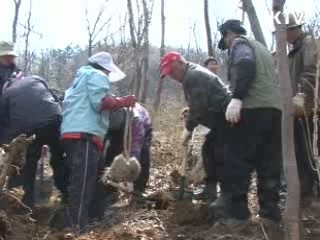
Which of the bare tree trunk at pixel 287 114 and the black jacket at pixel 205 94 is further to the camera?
the black jacket at pixel 205 94

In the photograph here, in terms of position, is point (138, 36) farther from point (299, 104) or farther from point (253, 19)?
point (299, 104)

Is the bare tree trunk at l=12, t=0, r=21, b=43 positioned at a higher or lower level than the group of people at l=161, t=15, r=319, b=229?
higher

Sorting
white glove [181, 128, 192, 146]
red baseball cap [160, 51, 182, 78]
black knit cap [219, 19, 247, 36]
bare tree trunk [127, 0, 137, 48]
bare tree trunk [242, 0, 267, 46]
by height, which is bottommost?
white glove [181, 128, 192, 146]

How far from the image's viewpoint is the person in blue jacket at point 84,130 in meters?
4.74

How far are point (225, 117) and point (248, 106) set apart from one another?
0.30 meters

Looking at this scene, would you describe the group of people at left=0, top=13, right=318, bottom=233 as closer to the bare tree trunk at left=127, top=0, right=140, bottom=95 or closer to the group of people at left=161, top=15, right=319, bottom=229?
the group of people at left=161, top=15, right=319, bottom=229

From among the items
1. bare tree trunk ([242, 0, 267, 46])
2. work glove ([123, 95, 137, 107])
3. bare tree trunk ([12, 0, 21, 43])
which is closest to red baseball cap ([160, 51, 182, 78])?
work glove ([123, 95, 137, 107])

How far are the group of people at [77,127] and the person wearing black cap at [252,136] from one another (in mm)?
1064

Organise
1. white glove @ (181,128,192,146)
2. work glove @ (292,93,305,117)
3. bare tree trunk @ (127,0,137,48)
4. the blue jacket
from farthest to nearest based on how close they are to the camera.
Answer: bare tree trunk @ (127,0,137,48) → white glove @ (181,128,192,146) → the blue jacket → work glove @ (292,93,305,117)

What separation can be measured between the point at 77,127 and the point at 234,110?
131cm

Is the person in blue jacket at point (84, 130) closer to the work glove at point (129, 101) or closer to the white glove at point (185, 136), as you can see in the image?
the work glove at point (129, 101)

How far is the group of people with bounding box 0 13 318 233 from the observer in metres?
4.48

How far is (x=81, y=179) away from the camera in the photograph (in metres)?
4.74

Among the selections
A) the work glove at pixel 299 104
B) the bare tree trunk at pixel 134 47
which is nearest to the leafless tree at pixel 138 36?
the bare tree trunk at pixel 134 47
